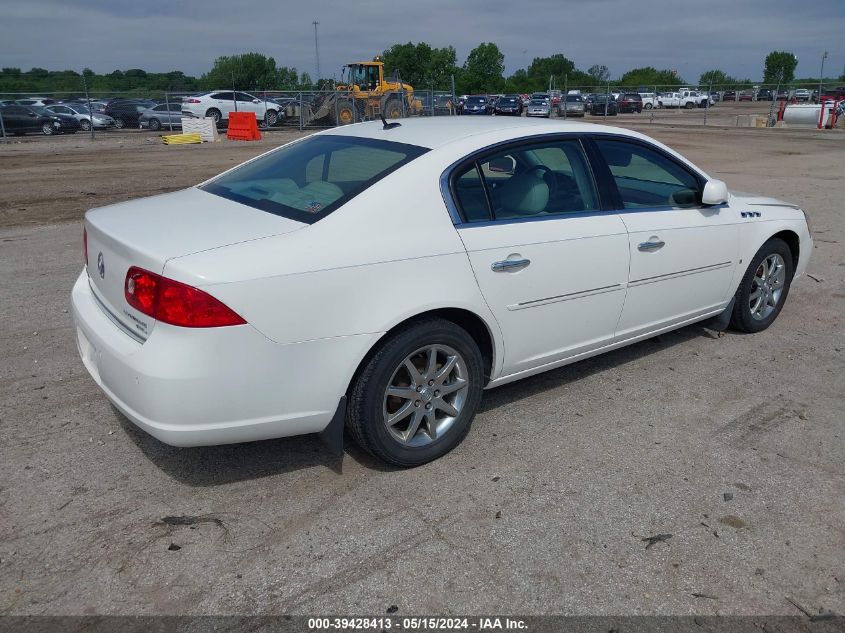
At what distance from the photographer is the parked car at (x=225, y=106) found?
97.6 feet

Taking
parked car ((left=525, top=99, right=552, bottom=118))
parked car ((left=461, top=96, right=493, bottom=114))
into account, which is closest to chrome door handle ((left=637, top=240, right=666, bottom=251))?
parked car ((left=525, top=99, right=552, bottom=118))

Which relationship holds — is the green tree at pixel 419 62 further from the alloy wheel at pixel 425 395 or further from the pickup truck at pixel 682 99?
the alloy wheel at pixel 425 395

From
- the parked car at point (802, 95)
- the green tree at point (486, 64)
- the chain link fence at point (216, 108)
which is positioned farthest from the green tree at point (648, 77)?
the chain link fence at point (216, 108)

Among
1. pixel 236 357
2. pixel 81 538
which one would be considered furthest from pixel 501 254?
pixel 81 538

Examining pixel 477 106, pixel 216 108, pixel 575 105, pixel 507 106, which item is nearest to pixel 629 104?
pixel 575 105

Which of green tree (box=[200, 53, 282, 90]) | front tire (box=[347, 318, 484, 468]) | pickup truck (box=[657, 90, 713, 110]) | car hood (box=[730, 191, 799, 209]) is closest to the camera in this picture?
front tire (box=[347, 318, 484, 468])

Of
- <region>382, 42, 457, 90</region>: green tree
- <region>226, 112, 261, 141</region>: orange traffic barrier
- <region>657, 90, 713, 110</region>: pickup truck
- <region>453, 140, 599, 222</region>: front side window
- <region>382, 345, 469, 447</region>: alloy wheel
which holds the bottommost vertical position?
<region>382, 345, 469, 447</region>: alloy wheel

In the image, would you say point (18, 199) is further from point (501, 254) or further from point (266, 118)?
point (266, 118)

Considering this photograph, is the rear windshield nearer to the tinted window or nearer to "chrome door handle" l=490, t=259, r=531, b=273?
"chrome door handle" l=490, t=259, r=531, b=273

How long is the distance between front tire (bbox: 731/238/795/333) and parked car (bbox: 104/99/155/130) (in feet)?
102

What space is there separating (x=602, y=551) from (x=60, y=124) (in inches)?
1214

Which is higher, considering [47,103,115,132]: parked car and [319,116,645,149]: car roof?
[319,116,645,149]: car roof

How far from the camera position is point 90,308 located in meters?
3.50

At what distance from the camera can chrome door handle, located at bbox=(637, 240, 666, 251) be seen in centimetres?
418
